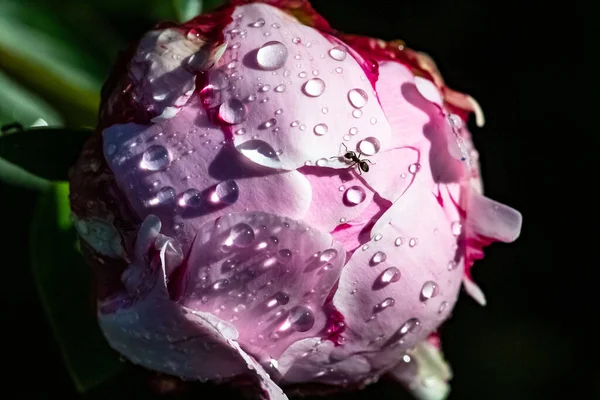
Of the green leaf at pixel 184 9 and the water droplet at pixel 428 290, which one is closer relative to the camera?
the water droplet at pixel 428 290

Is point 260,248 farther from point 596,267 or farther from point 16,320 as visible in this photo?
point 596,267

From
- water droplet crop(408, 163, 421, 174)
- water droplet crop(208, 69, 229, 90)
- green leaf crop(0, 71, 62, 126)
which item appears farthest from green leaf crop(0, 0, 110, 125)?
water droplet crop(408, 163, 421, 174)

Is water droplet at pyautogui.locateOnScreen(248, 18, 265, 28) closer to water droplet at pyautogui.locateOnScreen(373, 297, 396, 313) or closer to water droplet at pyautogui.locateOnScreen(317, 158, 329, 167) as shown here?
water droplet at pyautogui.locateOnScreen(317, 158, 329, 167)

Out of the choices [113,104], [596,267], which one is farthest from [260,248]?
[596,267]

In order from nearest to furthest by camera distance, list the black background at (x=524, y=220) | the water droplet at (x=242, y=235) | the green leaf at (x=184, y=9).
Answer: the water droplet at (x=242, y=235), the green leaf at (x=184, y=9), the black background at (x=524, y=220)

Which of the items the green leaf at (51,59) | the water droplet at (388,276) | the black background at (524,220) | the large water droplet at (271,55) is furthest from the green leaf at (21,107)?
the water droplet at (388,276)

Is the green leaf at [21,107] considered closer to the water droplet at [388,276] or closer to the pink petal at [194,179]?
the pink petal at [194,179]
